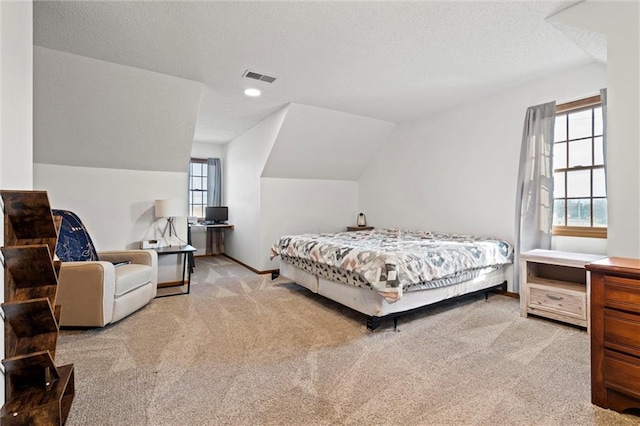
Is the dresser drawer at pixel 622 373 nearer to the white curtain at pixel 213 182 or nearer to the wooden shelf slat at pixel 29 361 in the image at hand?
the wooden shelf slat at pixel 29 361

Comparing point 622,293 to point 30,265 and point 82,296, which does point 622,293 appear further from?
point 82,296

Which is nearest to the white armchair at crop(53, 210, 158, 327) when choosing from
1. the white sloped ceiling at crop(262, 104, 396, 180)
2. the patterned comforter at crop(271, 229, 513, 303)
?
the patterned comforter at crop(271, 229, 513, 303)

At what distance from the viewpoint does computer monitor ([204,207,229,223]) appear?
6.34 metres

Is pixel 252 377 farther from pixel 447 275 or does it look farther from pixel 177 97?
pixel 177 97

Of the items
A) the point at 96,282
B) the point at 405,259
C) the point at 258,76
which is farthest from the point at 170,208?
the point at 405,259

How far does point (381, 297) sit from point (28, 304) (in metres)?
2.26

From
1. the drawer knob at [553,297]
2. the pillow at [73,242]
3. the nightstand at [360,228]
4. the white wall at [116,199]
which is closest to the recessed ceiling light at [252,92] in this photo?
the white wall at [116,199]

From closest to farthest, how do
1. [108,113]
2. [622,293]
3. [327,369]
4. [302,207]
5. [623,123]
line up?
1. [622,293]
2. [623,123]
3. [327,369]
4. [108,113]
5. [302,207]

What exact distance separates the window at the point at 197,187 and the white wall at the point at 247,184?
0.53 meters

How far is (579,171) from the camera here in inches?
132

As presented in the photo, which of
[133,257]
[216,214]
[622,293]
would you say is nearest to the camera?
[622,293]

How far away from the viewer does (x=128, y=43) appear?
2.63 metres

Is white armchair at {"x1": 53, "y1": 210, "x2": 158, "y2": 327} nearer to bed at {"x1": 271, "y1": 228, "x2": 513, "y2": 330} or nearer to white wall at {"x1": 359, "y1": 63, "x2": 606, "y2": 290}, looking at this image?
bed at {"x1": 271, "y1": 228, "x2": 513, "y2": 330}

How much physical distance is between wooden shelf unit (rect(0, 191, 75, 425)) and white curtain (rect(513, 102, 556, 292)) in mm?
4082
